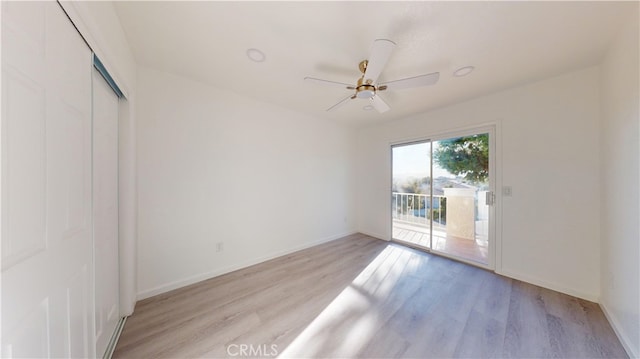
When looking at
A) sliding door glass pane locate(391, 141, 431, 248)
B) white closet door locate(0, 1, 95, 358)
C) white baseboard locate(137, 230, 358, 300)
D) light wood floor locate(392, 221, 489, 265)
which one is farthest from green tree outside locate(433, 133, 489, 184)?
white closet door locate(0, 1, 95, 358)

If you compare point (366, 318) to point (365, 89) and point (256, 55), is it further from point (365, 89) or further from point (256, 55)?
point (256, 55)

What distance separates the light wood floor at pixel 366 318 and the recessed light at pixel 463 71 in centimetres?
242

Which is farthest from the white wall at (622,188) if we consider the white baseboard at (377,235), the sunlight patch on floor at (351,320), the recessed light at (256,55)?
the recessed light at (256,55)

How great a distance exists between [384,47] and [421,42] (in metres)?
0.59

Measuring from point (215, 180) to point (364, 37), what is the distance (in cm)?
227

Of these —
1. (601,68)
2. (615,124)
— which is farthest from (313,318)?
(601,68)

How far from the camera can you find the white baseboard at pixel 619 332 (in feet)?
4.58

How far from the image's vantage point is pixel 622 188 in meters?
1.59

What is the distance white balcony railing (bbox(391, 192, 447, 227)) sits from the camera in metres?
3.54

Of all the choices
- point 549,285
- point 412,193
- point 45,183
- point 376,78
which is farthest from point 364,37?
point 549,285

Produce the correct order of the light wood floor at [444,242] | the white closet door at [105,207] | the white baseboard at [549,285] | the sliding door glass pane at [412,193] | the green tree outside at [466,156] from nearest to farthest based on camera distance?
the white closet door at [105,207] → the white baseboard at [549,285] → the green tree outside at [466,156] → the light wood floor at [444,242] → the sliding door glass pane at [412,193]

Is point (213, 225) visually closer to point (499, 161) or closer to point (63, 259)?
point (63, 259)

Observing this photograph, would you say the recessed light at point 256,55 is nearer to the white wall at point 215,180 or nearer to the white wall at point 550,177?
the white wall at point 215,180

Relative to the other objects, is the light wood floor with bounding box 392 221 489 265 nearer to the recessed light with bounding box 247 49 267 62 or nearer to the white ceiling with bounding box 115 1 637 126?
the white ceiling with bounding box 115 1 637 126
